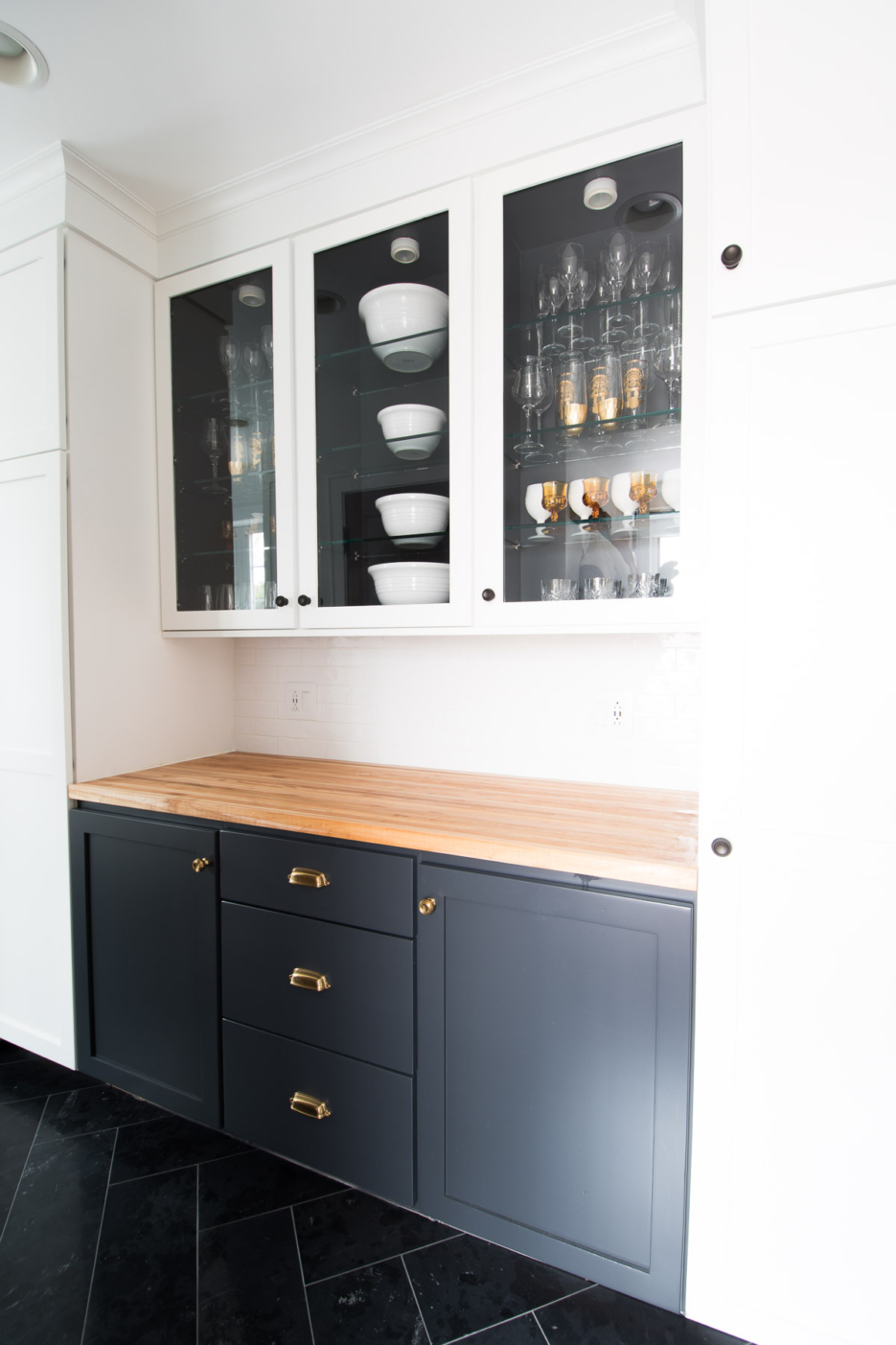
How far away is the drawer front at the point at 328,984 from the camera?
4.55ft

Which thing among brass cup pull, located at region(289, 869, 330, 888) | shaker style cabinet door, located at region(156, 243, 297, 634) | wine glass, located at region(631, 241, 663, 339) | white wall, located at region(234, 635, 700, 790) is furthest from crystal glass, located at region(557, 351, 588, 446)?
brass cup pull, located at region(289, 869, 330, 888)

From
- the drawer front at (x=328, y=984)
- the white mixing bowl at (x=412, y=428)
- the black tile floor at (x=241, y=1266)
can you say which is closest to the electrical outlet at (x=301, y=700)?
the drawer front at (x=328, y=984)

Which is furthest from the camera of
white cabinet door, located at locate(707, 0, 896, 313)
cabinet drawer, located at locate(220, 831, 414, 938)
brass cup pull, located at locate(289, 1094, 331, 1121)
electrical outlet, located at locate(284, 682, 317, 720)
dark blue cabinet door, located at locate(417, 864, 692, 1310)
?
electrical outlet, located at locate(284, 682, 317, 720)

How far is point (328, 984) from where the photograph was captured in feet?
4.79

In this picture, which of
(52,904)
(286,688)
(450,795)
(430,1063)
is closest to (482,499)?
(450,795)

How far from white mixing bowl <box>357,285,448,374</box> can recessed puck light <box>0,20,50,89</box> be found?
0.83 metres

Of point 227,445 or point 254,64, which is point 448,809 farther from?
point 254,64

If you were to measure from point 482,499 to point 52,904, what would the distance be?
5.59ft

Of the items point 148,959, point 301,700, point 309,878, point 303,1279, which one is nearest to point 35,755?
point 148,959

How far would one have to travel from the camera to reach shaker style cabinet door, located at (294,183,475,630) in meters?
1.59

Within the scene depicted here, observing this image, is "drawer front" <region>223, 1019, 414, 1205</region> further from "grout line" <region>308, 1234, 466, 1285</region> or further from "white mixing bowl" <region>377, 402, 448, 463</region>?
"white mixing bowl" <region>377, 402, 448, 463</region>

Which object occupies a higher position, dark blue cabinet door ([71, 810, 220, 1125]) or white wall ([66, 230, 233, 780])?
white wall ([66, 230, 233, 780])

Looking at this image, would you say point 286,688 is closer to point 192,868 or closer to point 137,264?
point 192,868

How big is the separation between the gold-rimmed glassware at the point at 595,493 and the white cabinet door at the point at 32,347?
1.45 m
